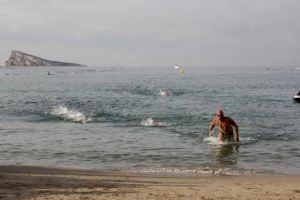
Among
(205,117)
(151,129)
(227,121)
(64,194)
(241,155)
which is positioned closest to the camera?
(64,194)

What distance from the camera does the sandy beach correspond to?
9156 mm

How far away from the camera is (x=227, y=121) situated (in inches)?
716

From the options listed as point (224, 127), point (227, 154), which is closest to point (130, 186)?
point (227, 154)

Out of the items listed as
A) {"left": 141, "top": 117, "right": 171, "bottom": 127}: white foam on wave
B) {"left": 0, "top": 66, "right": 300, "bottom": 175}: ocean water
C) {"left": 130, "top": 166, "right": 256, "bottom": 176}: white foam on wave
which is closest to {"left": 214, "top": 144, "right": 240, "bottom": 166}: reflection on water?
{"left": 0, "top": 66, "right": 300, "bottom": 175}: ocean water

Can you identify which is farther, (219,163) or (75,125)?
(75,125)

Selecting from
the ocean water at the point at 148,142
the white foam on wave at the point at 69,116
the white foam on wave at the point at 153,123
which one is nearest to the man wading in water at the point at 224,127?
the ocean water at the point at 148,142

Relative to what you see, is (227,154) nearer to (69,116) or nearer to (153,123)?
(153,123)

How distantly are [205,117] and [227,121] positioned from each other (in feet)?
32.5

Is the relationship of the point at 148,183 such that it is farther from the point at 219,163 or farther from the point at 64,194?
the point at 219,163

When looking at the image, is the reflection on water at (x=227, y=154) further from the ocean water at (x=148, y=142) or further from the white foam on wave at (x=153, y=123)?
the white foam on wave at (x=153, y=123)

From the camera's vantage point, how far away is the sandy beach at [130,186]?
9.16 m

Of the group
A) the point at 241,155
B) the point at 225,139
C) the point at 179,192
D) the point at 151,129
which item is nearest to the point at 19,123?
the point at 151,129

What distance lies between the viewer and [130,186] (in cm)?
1025

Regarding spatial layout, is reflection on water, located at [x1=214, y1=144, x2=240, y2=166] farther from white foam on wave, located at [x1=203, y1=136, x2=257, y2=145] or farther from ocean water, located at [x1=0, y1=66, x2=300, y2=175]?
white foam on wave, located at [x1=203, y1=136, x2=257, y2=145]
